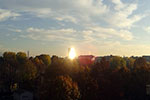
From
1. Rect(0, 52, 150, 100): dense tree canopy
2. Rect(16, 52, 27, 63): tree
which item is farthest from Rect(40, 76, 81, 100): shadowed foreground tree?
Rect(16, 52, 27, 63): tree

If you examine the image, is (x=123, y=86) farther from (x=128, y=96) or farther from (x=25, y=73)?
(x=25, y=73)

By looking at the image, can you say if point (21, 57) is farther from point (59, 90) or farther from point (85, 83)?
point (59, 90)

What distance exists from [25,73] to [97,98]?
2114 centimetres

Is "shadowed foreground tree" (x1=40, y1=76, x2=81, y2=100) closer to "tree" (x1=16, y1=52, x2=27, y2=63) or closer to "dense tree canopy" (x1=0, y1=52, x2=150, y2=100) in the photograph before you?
"dense tree canopy" (x1=0, y1=52, x2=150, y2=100)

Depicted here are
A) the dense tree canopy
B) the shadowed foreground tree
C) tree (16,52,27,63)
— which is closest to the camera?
the shadowed foreground tree

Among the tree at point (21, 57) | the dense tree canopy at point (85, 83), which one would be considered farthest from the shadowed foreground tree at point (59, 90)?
the tree at point (21, 57)

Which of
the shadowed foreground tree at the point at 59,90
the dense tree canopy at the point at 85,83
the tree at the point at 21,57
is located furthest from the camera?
the tree at the point at 21,57

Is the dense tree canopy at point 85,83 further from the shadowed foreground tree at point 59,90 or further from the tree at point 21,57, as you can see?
the tree at point 21,57

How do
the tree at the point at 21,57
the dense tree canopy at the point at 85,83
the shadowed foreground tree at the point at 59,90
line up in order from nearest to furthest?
the shadowed foreground tree at the point at 59,90, the dense tree canopy at the point at 85,83, the tree at the point at 21,57

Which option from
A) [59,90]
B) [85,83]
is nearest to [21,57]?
[85,83]

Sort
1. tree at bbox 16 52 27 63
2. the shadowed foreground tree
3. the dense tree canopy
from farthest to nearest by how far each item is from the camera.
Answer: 1. tree at bbox 16 52 27 63
2. the dense tree canopy
3. the shadowed foreground tree

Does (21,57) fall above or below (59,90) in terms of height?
above

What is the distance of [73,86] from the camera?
27.8 metres

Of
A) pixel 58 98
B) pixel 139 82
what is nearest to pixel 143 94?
pixel 139 82
